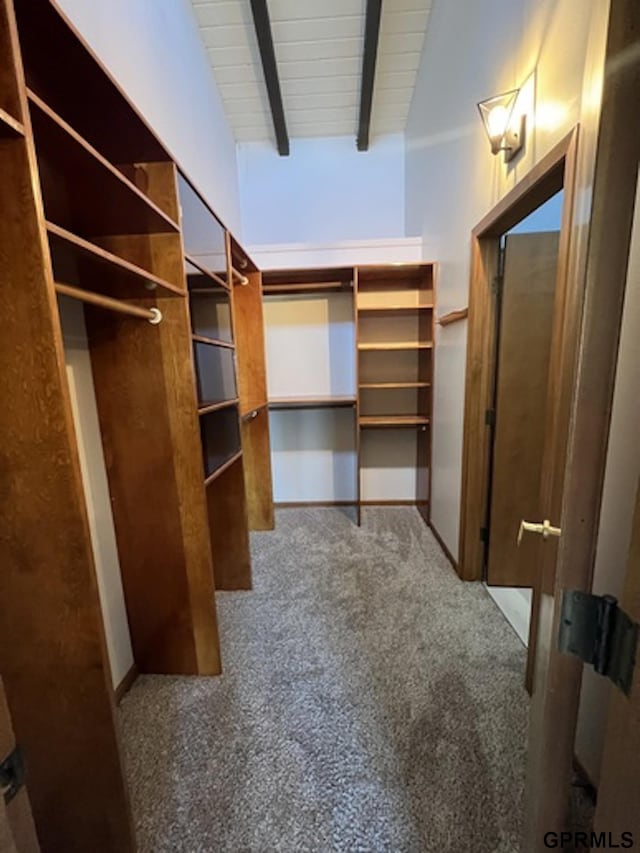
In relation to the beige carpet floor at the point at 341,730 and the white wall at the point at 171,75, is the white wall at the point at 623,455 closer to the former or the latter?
the beige carpet floor at the point at 341,730

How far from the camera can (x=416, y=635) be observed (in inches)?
76.9

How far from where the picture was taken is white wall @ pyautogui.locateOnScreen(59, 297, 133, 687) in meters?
1.41

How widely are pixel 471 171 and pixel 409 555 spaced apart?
2486mm

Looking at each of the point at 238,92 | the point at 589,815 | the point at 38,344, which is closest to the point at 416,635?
the point at 589,815

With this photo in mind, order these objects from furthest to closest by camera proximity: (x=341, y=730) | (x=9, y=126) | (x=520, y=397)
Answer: (x=520, y=397), (x=341, y=730), (x=9, y=126)

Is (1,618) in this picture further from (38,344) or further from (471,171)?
(471,171)

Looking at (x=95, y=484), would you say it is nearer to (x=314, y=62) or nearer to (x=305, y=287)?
(x=305, y=287)

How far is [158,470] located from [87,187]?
3.26ft

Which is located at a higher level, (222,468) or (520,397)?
(520,397)

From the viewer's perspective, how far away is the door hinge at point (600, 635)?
47cm

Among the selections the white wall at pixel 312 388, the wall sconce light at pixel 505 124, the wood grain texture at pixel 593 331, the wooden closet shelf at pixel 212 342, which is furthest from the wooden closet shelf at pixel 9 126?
the white wall at pixel 312 388

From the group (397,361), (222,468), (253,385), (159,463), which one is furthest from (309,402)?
(159,463)

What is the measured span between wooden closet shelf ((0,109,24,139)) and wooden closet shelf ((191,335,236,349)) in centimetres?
84

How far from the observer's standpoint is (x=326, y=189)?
3.65 metres
